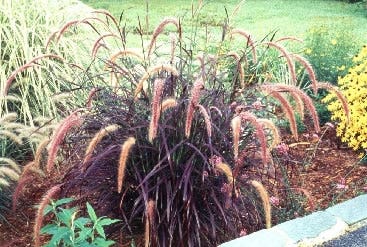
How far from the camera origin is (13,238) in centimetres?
380

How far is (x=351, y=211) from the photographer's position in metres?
3.19

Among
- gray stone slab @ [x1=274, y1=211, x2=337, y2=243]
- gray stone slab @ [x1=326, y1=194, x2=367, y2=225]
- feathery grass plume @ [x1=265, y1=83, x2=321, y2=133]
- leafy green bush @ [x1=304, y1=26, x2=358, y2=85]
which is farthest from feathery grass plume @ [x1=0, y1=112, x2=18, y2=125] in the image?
leafy green bush @ [x1=304, y1=26, x2=358, y2=85]

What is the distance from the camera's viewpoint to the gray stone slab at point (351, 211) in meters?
3.13

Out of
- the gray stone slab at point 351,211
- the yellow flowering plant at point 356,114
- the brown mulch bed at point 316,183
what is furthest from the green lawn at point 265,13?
the gray stone slab at point 351,211

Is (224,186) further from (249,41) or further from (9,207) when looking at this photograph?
(9,207)

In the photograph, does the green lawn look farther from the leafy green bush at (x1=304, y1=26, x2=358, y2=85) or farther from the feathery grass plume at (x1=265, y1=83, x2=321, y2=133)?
the feathery grass plume at (x1=265, y1=83, x2=321, y2=133)

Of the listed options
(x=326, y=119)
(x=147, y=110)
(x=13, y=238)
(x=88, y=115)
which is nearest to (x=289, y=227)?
(x=147, y=110)

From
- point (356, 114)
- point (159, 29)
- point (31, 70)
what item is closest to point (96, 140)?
point (159, 29)

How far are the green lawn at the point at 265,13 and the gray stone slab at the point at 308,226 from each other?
22.5 feet

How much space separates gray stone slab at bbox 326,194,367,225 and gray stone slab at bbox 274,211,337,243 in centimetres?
5

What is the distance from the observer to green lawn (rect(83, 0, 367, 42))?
35.1 ft

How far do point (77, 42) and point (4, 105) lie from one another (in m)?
0.79

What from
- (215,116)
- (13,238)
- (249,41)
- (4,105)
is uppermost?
(249,41)

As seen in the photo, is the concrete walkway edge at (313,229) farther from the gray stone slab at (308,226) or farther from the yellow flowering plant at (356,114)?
the yellow flowering plant at (356,114)
